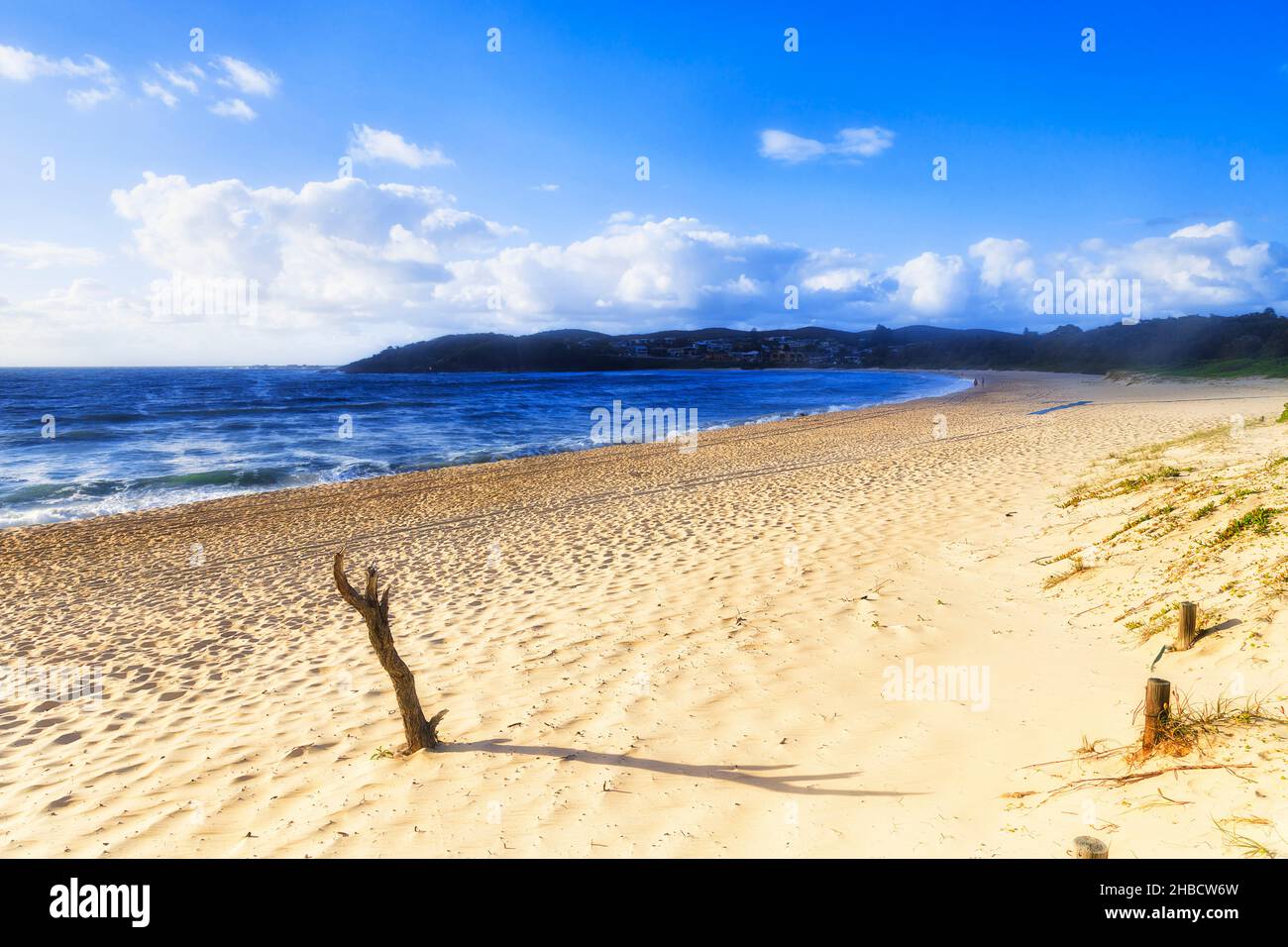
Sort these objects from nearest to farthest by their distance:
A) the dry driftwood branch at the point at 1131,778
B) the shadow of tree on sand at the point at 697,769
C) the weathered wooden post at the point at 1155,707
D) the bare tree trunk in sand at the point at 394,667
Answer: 1. the dry driftwood branch at the point at 1131,778
2. the weathered wooden post at the point at 1155,707
3. the shadow of tree on sand at the point at 697,769
4. the bare tree trunk in sand at the point at 394,667

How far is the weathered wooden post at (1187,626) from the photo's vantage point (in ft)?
16.0

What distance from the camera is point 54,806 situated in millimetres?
4453

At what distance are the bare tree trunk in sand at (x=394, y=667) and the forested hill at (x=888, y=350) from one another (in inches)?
2950

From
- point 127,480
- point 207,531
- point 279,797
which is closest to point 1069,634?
point 279,797

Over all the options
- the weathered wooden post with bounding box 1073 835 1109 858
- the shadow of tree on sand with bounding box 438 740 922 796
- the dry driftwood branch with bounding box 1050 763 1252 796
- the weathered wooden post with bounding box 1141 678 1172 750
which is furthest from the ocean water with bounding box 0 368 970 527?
the weathered wooden post with bounding box 1141 678 1172 750

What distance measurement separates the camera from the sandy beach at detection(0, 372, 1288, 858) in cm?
368

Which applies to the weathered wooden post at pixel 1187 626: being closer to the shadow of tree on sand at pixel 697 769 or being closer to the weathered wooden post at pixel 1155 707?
the weathered wooden post at pixel 1155 707

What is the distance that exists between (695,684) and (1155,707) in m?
3.22

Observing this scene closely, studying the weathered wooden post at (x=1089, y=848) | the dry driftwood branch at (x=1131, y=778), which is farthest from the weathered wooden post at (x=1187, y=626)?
the weathered wooden post at (x=1089, y=848)

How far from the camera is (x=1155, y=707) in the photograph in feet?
11.8

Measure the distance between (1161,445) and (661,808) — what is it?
15648mm

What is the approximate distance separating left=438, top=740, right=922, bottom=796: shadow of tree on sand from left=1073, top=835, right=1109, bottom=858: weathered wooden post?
1.01m

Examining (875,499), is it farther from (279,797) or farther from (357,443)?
(357,443)

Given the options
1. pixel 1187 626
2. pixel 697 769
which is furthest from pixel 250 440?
pixel 1187 626
